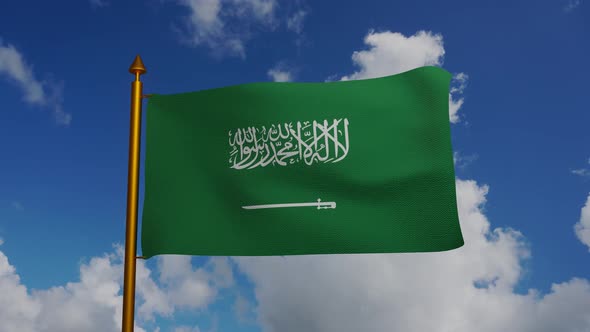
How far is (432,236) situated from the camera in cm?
655

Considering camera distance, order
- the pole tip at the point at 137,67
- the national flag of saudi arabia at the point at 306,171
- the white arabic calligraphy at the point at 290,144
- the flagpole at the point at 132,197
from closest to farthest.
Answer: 1. the flagpole at the point at 132,197
2. the national flag of saudi arabia at the point at 306,171
3. the white arabic calligraphy at the point at 290,144
4. the pole tip at the point at 137,67

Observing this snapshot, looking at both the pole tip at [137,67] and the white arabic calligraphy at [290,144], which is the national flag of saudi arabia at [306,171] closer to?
the white arabic calligraphy at [290,144]

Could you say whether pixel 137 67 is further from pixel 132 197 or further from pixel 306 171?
pixel 306 171

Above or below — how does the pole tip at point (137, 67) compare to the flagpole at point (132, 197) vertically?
above

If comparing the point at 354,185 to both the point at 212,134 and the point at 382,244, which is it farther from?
the point at 212,134

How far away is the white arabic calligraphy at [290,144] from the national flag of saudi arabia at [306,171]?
12 millimetres

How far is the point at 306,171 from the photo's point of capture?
6.92 meters

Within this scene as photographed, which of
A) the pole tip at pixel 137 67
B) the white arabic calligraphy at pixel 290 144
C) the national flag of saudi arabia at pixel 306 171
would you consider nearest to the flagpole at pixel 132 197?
the pole tip at pixel 137 67

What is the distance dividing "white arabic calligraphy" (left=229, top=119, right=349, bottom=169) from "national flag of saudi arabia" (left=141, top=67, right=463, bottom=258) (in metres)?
0.01

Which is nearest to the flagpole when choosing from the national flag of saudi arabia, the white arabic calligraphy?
the national flag of saudi arabia

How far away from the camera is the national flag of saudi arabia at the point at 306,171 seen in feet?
22.0

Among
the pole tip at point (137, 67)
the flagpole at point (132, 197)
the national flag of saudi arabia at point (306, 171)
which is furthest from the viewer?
the pole tip at point (137, 67)

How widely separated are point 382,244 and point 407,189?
2.32 ft

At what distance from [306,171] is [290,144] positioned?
0.39 metres
